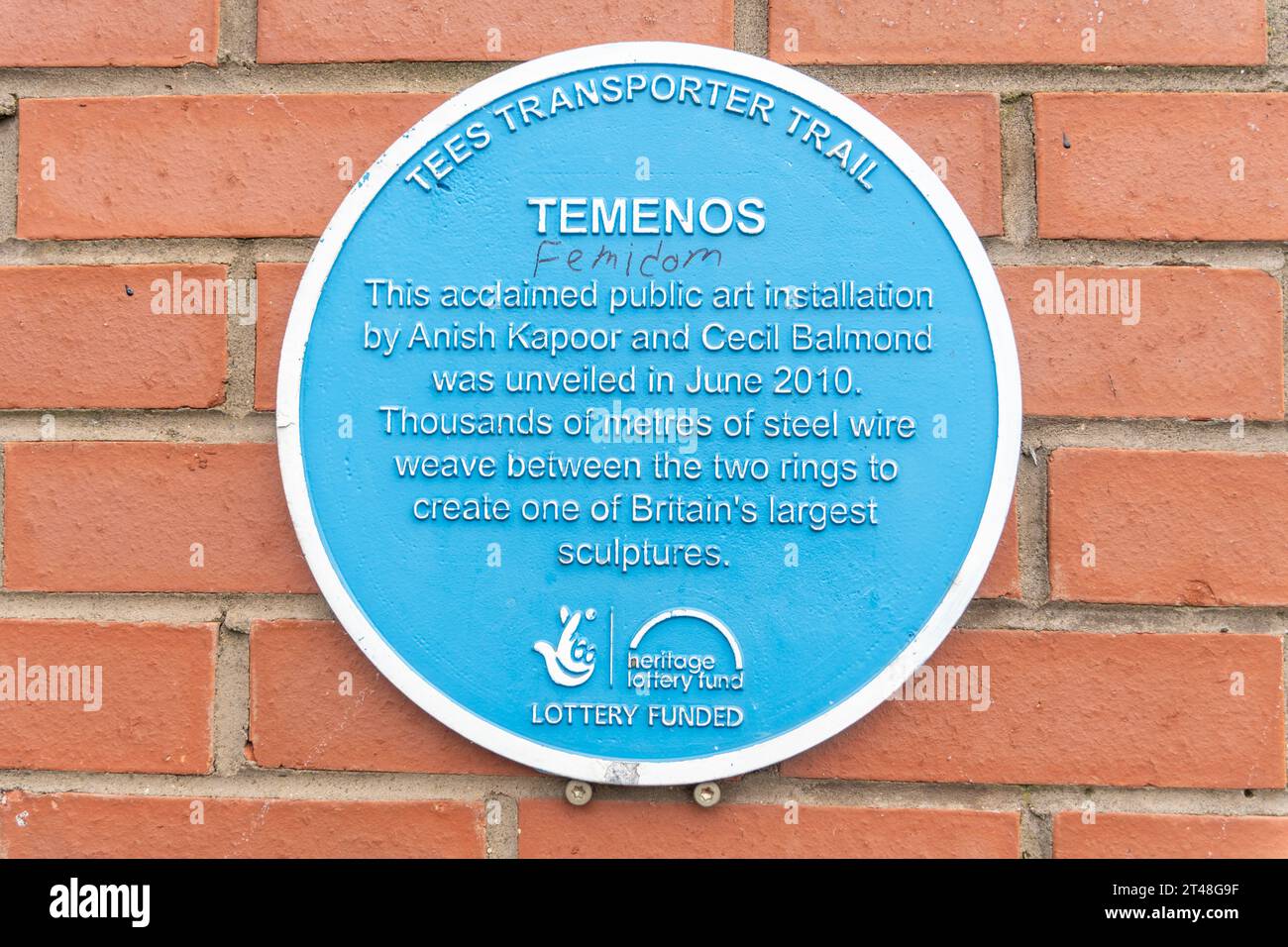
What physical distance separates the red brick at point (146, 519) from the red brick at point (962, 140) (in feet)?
2.32

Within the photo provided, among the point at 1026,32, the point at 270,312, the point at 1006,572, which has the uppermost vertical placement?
the point at 1026,32

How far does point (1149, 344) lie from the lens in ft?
2.96

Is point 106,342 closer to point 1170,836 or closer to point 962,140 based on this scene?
point 962,140

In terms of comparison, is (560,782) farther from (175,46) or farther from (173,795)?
(175,46)

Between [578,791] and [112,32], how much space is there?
0.89m

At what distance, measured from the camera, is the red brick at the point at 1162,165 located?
2.96 ft

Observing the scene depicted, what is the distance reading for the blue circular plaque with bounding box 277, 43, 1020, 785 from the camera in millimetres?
871

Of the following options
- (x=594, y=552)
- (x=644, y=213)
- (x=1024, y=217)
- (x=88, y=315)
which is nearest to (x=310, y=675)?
(x=594, y=552)

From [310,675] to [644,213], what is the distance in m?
0.56

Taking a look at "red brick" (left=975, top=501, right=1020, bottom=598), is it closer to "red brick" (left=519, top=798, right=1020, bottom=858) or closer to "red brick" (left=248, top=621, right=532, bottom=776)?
"red brick" (left=519, top=798, right=1020, bottom=858)

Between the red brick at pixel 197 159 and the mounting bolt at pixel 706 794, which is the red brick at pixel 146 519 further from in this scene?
the mounting bolt at pixel 706 794

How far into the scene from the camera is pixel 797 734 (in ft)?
2.84

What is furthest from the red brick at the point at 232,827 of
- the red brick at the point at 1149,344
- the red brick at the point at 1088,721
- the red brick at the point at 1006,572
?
the red brick at the point at 1149,344

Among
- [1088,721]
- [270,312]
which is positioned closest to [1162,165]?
[1088,721]
